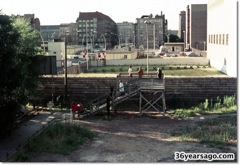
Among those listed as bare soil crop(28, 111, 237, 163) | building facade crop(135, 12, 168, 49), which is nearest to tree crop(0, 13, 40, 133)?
bare soil crop(28, 111, 237, 163)

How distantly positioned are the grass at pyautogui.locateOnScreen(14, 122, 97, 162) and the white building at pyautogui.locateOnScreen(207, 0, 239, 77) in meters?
20.2

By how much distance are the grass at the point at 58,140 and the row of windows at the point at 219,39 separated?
2804 centimetres

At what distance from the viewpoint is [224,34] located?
4488 centimetres

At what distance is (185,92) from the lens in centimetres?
2697

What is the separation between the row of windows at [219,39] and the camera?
4369 centimetres

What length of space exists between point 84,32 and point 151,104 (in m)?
124

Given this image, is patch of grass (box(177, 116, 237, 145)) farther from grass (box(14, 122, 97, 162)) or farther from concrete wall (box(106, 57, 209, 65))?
concrete wall (box(106, 57, 209, 65))

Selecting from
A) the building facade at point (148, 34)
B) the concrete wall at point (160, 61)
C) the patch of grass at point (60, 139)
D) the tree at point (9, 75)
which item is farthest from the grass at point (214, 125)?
the building facade at point (148, 34)

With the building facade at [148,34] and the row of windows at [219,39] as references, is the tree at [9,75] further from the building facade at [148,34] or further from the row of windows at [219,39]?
the building facade at [148,34]

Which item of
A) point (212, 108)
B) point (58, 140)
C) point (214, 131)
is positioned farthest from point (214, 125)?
point (58, 140)

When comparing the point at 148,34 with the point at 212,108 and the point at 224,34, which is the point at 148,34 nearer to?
the point at 224,34

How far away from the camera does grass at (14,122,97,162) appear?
15.9 metres

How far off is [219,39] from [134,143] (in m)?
35.1

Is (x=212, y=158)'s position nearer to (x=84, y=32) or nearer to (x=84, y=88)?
(x=84, y=88)
